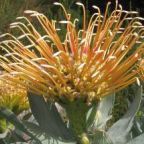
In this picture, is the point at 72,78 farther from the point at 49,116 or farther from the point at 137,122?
the point at 137,122

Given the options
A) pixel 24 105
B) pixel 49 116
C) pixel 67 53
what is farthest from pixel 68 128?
pixel 24 105

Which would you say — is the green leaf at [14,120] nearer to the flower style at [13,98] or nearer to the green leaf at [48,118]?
the green leaf at [48,118]

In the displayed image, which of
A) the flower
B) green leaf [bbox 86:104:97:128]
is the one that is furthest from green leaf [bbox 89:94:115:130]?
the flower

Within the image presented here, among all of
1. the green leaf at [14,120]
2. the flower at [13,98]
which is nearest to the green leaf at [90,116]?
the green leaf at [14,120]

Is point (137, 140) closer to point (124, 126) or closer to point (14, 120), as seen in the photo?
point (124, 126)

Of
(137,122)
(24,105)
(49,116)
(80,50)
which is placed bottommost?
(24,105)

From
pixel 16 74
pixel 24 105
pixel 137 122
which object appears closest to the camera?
pixel 16 74
